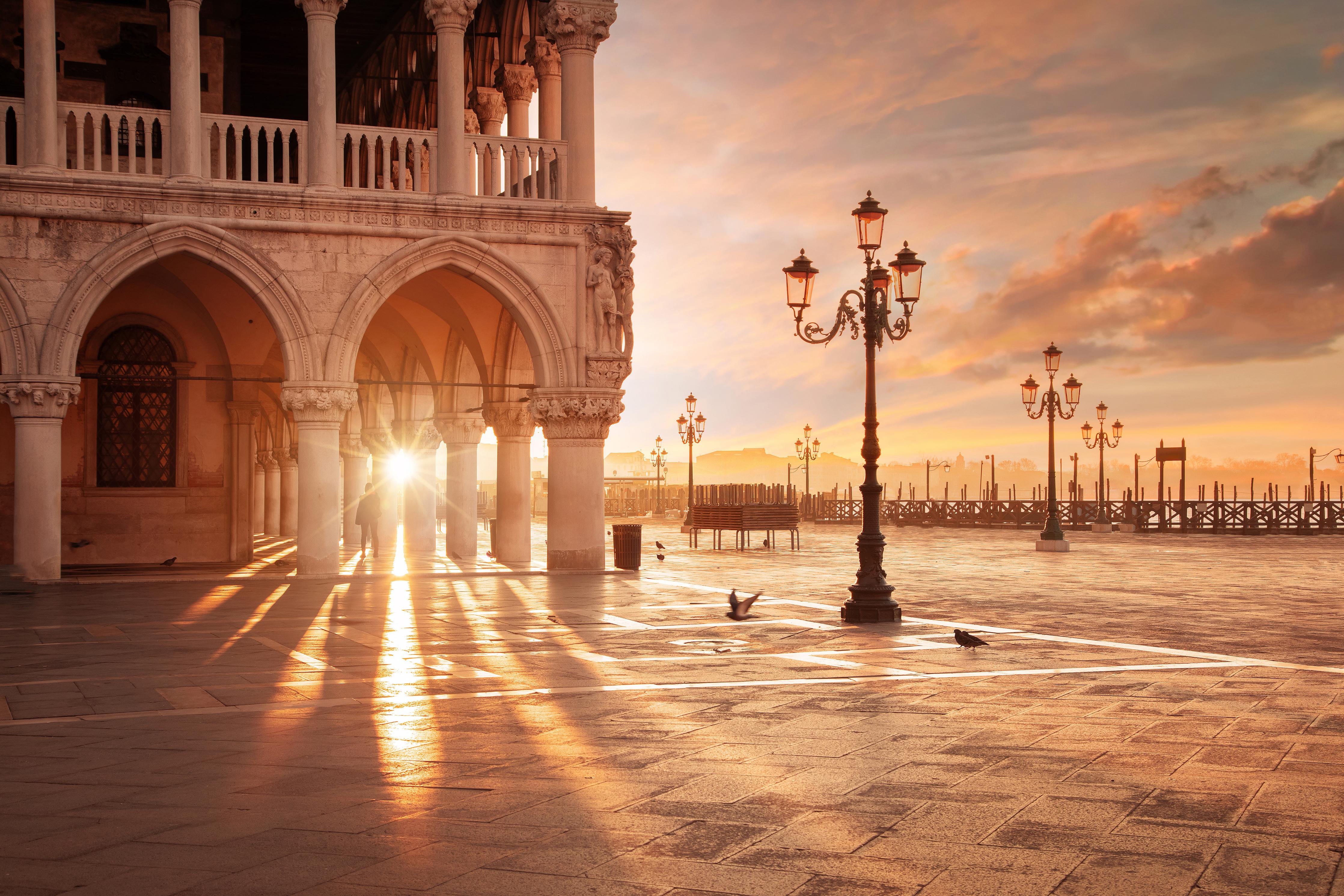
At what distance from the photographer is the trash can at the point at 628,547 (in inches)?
734

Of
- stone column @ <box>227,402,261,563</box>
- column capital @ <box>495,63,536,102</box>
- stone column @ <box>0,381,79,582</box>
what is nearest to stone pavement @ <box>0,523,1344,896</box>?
stone column @ <box>0,381,79,582</box>

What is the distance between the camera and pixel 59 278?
1619 centimetres

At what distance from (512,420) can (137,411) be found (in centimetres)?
615

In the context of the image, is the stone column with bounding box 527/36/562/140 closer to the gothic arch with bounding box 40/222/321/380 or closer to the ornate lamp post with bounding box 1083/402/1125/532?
the gothic arch with bounding box 40/222/321/380

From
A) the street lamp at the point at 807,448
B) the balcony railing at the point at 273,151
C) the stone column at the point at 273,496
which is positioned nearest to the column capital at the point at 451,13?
the balcony railing at the point at 273,151

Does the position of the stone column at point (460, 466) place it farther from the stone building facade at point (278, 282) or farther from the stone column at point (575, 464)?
the stone column at point (575, 464)

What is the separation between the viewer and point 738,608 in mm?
11883

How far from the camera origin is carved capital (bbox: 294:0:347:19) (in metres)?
17.1

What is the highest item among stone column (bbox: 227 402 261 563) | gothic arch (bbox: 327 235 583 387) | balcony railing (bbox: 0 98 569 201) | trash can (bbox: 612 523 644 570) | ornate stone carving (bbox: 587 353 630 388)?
balcony railing (bbox: 0 98 569 201)

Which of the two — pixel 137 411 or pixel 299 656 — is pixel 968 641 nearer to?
pixel 299 656

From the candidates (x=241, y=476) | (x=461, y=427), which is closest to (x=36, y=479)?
(x=241, y=476)

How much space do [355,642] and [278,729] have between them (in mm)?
3825

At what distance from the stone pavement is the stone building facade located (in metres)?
5.04

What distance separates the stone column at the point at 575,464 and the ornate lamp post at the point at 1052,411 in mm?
10204
